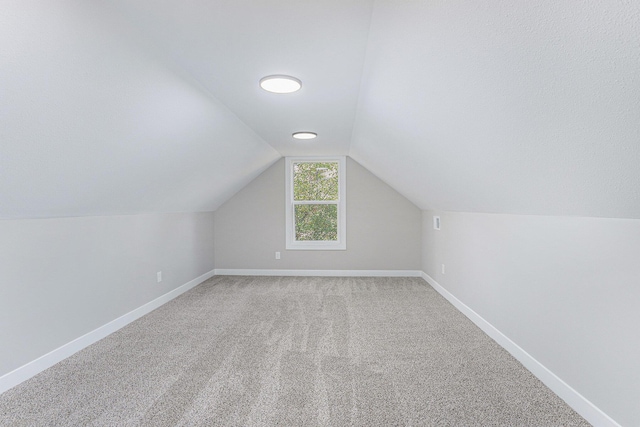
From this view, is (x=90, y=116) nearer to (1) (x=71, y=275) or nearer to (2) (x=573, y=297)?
(1) (x=71, y=275)

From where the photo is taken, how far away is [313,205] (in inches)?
212

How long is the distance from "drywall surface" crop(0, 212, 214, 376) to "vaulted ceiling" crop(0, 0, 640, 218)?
0.21 meters

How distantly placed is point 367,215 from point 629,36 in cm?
448

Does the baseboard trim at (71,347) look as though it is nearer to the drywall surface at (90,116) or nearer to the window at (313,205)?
the drywall surface at (90,116)

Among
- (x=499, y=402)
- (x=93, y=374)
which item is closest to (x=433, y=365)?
(x=499, y=402)

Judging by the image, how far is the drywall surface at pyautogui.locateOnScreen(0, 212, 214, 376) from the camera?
2.08 metres

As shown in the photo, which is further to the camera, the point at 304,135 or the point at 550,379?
the point at 304,135

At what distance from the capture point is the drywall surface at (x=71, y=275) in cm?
208

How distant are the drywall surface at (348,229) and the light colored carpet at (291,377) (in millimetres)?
1820

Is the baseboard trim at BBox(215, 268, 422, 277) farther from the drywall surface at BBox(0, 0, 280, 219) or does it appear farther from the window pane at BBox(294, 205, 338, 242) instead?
the drywall surface at BBox(0, 0, 280, 219)

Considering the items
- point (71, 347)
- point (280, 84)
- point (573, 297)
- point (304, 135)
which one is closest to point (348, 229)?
point (304, 135)

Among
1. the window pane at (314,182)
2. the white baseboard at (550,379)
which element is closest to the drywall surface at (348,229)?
the window pane at (314,182)

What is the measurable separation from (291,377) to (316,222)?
340 cm

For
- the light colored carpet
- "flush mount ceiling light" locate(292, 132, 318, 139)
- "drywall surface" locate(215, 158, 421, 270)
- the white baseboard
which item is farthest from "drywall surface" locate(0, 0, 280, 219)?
the white baseboard
